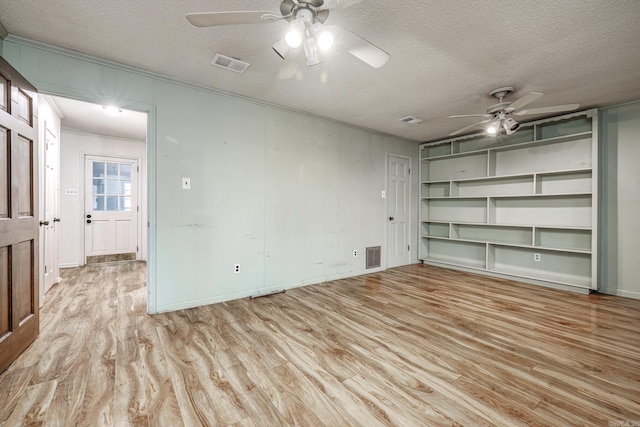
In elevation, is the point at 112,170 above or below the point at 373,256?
above

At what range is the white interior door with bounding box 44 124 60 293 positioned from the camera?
364 centimetres

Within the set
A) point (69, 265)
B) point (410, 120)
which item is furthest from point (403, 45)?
point (69, 265)

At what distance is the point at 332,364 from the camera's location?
Result: 2.06 metres

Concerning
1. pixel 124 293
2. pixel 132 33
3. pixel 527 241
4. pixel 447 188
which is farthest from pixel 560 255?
pixel 124 293

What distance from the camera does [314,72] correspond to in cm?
284

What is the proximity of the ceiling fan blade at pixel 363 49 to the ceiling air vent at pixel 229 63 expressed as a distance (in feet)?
4.13

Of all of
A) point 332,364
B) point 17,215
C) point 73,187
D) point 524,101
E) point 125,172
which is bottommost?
point 332,364

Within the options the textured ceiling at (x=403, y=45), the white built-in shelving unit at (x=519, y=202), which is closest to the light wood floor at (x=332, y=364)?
the white built-in shelving unit at (x=519, y=202)

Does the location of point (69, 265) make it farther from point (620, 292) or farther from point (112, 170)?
point (620, 292)

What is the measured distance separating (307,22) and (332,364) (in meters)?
2.30

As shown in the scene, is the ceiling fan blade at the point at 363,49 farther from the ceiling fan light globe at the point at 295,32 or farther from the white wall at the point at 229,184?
the white wall at the point at 229,184

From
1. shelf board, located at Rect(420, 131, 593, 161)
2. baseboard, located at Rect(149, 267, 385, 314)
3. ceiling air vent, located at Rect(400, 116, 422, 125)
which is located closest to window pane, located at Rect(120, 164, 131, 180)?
baseboard, located at Rect(149, 267, 385, 314)

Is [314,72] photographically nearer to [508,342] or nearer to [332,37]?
[332,37]

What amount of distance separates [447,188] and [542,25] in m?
3.76
